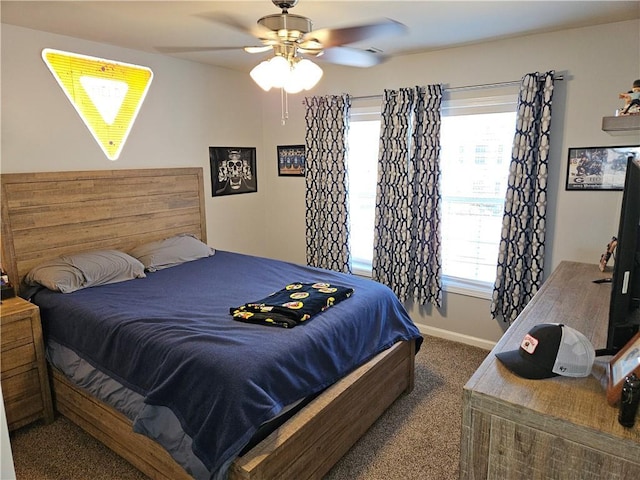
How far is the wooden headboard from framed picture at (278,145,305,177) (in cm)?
93

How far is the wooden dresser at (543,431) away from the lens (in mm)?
1092

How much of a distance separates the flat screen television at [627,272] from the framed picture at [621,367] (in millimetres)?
100

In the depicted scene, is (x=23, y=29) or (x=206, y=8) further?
(x=23, y=29)

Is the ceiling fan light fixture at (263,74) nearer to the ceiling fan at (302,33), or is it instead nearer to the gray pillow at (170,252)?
the ceiling fan at (302,33)

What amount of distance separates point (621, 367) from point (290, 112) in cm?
380

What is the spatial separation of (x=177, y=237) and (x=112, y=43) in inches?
62.6

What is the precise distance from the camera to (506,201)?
319 cm

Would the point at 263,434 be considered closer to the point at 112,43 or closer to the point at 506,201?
the point at 506,201

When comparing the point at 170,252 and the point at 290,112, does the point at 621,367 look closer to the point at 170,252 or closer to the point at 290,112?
the point at 170,252

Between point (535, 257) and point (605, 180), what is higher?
point (605, 180)

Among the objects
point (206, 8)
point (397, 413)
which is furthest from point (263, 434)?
point (206, 8)

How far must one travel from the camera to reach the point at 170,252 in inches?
135

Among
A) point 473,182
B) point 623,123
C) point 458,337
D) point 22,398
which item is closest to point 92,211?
point 22,398

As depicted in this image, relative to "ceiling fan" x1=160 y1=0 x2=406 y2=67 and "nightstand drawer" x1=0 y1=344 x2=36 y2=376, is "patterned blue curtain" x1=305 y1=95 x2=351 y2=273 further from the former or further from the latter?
"nightstand drawer" x1=0 y1=344 x2=36 y2=376
